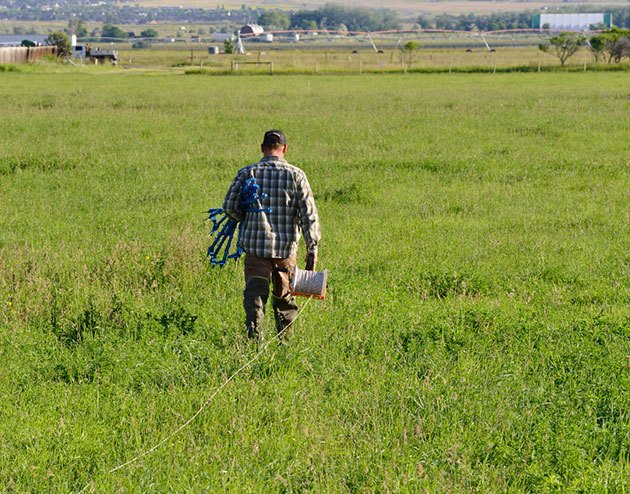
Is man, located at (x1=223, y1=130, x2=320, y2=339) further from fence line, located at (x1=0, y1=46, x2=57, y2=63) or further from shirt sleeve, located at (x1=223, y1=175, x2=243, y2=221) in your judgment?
fence line, located at (x1=0, y1=46, x2=57, y2=63)

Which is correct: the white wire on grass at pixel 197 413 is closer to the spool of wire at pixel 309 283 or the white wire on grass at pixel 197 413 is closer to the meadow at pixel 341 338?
the meadow at pixel 341 338

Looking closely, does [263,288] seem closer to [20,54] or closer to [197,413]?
[197,413]

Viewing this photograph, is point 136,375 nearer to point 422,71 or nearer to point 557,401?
point 557,401

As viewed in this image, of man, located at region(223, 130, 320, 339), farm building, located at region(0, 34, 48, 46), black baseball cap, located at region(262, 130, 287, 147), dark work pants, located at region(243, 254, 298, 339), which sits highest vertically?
farm building, located at region(0, 34, 48, 46)

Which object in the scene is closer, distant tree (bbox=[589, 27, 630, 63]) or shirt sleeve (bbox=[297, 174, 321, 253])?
shirt sleeve (bbox=[297, 174, 321, 253])

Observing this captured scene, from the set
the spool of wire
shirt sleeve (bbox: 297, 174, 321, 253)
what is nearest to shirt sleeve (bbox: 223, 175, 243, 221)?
shirt sleeve (bbox: 297, 174, 321, 253)

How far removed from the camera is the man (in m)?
7.50

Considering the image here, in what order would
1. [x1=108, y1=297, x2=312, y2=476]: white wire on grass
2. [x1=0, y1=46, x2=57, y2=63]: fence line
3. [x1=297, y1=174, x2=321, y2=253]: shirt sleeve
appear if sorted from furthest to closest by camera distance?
[x1=0, y1=46, x2=57, y2=63]: fence line < [x1=297, y1=174, x2=321, y2=253]: shirt sleeve < [x1=108, y1=297, x2=312, y2=476]: white wire on grass

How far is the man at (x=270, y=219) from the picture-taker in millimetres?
7496

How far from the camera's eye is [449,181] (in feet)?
56.7

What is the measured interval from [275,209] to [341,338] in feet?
3.94

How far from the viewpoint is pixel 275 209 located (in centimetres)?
754

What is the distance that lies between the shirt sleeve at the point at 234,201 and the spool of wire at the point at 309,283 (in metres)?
0.73

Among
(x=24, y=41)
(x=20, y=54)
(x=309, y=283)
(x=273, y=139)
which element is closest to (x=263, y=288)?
(x=309, y=283)
